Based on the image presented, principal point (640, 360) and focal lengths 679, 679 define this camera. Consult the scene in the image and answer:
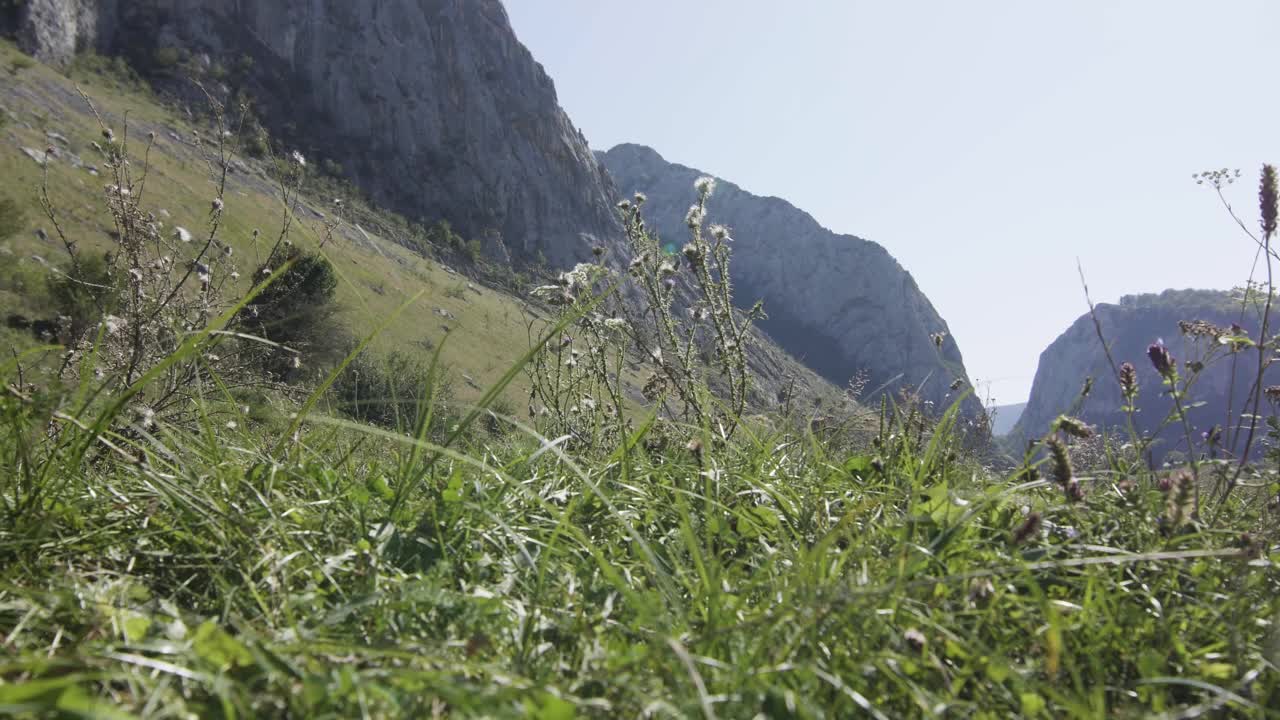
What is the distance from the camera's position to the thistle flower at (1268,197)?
196 centimetres

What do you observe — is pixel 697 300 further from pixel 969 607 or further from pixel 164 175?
pixel 164 175

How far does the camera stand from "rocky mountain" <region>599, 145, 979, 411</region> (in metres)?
142

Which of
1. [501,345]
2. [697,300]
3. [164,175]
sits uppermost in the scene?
[697,300]

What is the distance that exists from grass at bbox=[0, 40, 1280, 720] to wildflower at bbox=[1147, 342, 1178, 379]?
426 mm

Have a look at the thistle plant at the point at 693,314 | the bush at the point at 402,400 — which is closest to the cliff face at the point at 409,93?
the bush at the point at 402,400

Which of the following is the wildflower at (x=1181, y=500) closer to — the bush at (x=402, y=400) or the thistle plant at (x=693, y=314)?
the bush at (x=402, y=400)

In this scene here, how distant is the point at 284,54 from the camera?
73500 mm

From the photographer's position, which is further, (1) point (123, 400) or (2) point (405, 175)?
(2) point (405, 175)

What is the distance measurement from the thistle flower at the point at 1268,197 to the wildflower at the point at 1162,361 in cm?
44

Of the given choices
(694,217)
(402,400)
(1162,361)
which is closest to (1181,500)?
(1162,361)

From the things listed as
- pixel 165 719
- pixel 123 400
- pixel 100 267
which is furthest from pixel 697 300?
pixel 100 267

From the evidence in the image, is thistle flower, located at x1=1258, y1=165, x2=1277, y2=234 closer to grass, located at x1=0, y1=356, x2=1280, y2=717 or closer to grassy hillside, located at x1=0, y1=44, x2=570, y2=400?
grass, located at x1=0, y1=356, x2=1280, y2=717

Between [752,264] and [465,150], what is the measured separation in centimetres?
8218

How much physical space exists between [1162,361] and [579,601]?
1811 mm
